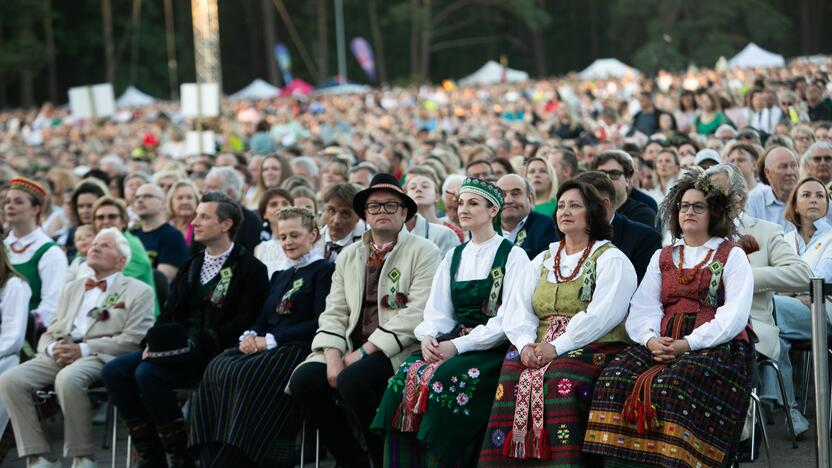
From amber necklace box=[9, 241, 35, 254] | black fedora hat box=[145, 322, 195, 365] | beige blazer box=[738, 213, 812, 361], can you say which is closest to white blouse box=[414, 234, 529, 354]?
beige blazer box=[738, 213, 812, 361]

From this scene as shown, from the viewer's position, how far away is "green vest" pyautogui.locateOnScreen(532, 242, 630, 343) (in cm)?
527

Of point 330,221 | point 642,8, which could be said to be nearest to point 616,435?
point 330,221

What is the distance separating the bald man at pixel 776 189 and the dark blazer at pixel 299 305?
8.99 feet

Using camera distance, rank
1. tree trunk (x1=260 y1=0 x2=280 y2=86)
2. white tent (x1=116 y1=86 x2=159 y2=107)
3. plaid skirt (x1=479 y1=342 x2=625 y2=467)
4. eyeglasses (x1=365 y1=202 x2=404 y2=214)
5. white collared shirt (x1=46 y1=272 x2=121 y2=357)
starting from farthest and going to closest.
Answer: tree trunk (x1=260 y1=0 x2=280 y2=86)
white tent (x1=116 y1=86 x2=159 y2=107)
white collared shirt (x1=46 y1=272 x2=121 y2=357)
eyeglasses (x1=365 y1=202 x2=404 y2=214)
plaid skirt (x1=479 y1=342 x2=625 y2=467)

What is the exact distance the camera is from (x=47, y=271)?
744 cm

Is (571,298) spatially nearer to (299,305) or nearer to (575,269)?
(575,269)

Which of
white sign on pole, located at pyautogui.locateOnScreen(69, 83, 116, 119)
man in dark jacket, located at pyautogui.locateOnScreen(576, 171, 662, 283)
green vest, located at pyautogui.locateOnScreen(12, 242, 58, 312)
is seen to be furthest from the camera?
white sign on pole, located at pyautogui.locateOnScreen(69, 83, 116, 119)

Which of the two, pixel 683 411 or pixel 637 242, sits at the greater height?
pixel 637 242

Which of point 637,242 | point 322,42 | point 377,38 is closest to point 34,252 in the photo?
point 637,242

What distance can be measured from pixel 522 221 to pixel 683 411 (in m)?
1.99

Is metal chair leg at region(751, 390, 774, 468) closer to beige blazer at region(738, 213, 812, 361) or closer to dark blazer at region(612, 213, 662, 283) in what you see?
beige blazer at region(738, 213, 812, 361)

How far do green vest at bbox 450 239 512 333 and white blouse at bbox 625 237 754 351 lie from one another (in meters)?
0.70

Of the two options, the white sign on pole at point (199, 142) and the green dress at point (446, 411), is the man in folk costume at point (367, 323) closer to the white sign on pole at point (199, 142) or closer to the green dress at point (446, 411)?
the green dress at point (446, 411)

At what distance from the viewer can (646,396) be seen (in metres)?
4.73
